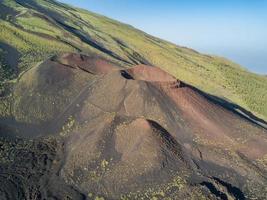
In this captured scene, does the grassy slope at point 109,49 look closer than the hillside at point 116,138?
No

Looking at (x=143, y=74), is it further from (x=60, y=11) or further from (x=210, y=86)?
(x=60, y=11)

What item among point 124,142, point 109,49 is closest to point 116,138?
point 124,142

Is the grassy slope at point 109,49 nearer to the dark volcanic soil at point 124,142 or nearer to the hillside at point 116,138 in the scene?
the hillside at point 116,138

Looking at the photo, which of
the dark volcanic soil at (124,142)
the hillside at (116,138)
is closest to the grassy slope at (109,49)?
the hillside at (116,138)

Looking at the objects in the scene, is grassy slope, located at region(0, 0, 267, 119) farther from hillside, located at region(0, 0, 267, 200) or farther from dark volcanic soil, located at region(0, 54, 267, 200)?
dark volcanic soil, located at region(0, 54, 267, 200)

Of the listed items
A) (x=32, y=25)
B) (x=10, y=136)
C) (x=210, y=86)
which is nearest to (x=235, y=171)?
(x=10, y=136)

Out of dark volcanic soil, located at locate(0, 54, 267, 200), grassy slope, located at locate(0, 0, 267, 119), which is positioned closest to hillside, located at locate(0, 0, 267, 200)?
dark volcanic soil, located at locate(0, 54, 267, 200)
